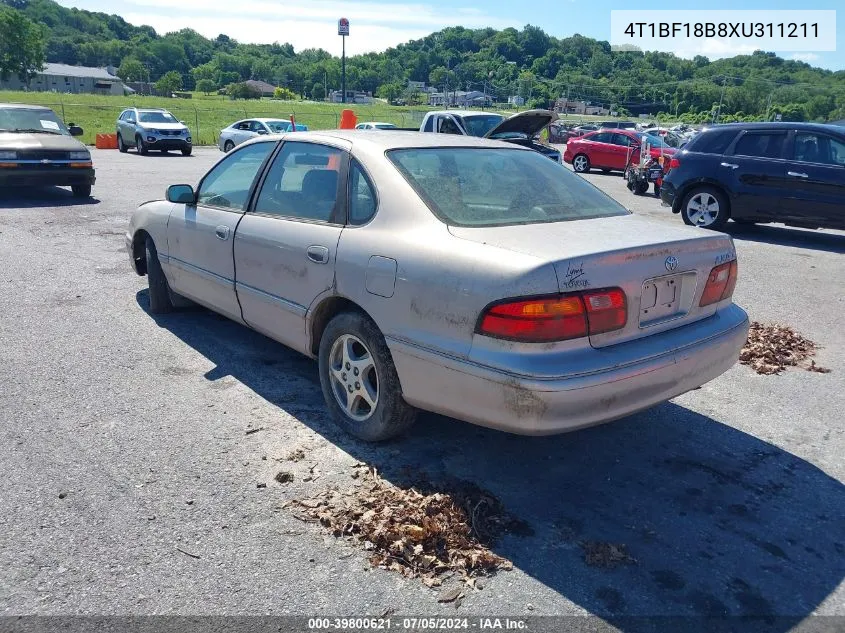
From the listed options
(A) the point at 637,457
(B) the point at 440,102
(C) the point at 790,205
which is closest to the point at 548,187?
(A) the point at 637,457

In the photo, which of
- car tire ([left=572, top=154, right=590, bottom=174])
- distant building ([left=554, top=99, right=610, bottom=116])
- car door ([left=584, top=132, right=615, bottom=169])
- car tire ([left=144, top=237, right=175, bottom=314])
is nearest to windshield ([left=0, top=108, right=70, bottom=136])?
car tire ([left=144, top=237, right=175, bottom=314])

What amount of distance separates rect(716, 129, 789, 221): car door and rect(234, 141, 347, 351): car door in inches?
326

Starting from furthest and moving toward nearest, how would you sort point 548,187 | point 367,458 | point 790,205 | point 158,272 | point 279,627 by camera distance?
point 790,205
point 158,272
point 548,187
point 367,458
point 279,627

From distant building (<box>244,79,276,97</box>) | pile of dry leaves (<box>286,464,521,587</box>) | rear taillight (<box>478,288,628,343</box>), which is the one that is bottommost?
pile of dry leaves (<box>286,464,521,587</box>)

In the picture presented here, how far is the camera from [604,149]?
74.5 feet

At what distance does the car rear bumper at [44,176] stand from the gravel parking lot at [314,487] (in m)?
7.46

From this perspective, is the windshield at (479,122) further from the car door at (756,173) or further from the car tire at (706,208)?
the car door at (756,173)

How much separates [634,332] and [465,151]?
162 centimetres

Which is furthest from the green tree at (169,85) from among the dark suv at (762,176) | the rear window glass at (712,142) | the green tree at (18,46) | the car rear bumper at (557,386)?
the car rear bumper at (557,386)

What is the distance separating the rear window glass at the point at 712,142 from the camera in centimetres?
1080

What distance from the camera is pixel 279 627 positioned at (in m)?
2.44

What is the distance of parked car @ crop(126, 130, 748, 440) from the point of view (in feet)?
9.60

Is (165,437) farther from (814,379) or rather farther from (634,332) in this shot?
(814,379)

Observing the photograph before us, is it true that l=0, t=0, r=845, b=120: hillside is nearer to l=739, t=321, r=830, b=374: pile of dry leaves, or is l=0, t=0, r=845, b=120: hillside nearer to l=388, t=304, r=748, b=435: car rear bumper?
l=739, t=321, r=830, b=374: pile of dry leaves
